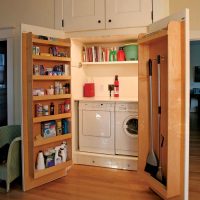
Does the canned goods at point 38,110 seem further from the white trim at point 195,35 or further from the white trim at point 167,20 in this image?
the white trim at point 195,35

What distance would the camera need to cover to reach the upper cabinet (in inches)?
120

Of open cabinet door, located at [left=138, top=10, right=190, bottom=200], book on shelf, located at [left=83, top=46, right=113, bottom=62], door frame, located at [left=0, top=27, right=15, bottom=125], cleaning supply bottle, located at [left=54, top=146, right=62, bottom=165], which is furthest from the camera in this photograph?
book on shelf, located at [left=83, top=46, right=113, bottom=62]

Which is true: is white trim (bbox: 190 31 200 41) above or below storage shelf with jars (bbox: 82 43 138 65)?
above

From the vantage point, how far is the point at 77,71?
3.76 m

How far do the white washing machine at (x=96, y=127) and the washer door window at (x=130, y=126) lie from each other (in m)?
0.21

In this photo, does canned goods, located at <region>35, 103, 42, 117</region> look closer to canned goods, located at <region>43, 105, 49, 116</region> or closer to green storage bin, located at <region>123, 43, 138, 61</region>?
canned goods, located at <region>43, 105, 49, 116</region>

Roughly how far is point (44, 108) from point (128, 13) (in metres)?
1.59

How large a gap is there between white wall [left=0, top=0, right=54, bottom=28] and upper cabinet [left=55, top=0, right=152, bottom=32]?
12 centimetres

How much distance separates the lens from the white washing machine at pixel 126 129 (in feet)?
11.0

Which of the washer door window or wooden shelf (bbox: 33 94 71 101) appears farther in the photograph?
the washer door window

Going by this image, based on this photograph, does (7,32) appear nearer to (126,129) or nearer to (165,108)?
(126,129)

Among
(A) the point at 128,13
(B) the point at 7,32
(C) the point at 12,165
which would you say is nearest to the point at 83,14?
(A) the point at 128,13

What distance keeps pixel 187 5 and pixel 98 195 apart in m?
2.84

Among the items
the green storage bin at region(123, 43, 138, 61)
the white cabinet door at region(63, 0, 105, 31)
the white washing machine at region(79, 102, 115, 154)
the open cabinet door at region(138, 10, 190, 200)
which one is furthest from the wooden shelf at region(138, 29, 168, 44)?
the white washing machine at region(79, 102, 115, 154)
